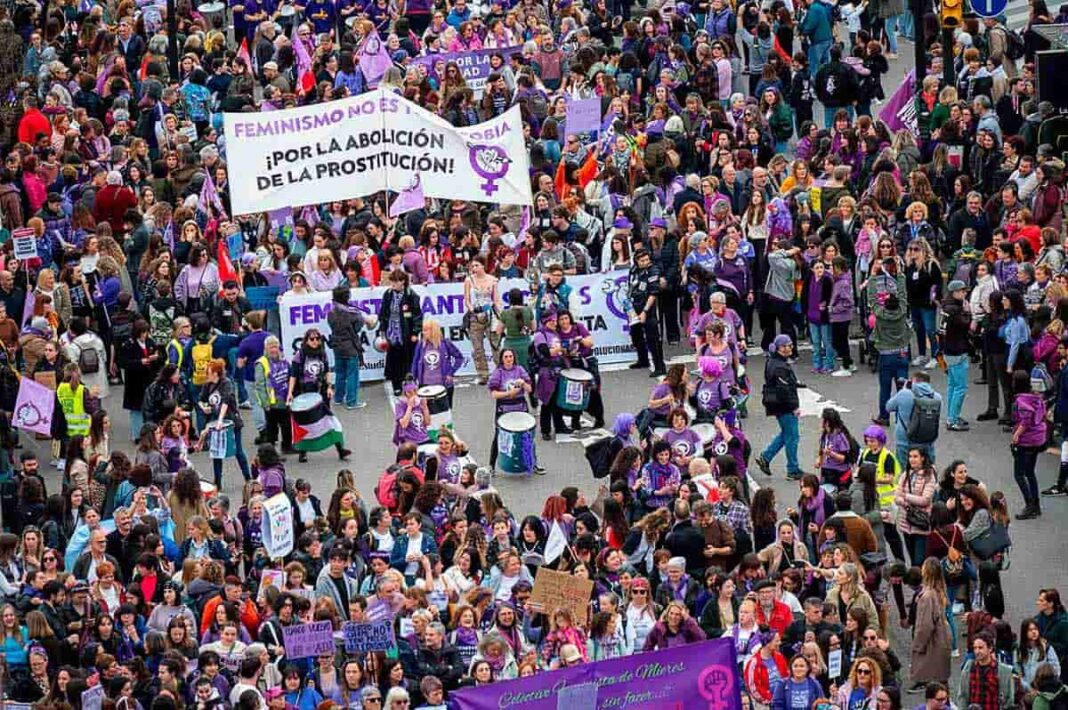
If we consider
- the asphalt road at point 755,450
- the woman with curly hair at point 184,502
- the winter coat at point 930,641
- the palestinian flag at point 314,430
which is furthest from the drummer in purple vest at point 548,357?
the winter coat at point 930,641

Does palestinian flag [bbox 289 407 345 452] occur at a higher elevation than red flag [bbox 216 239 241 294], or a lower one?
lower

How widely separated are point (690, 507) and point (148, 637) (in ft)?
15.6

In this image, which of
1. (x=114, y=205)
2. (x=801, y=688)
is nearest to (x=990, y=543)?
(x=801, y=688)

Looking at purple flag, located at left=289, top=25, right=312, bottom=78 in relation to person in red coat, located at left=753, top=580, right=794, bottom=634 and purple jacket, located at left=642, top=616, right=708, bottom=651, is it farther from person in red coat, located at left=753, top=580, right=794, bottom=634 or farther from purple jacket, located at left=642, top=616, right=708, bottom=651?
purple jacket, located at left=642, top=616, right=708, bottom=651

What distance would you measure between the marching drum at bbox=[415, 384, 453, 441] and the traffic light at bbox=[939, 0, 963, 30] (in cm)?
758

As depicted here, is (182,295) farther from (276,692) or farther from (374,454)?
(276,692)

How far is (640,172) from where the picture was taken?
111 feet

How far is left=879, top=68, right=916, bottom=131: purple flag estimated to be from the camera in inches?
1388

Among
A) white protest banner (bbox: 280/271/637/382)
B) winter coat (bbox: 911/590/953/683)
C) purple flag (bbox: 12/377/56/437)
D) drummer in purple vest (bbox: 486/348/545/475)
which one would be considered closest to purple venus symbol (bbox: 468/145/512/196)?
white protest banner (bbox: 280/271/637/382)

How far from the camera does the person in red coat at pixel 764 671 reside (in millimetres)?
22656

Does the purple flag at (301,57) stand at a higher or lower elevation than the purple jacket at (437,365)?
higher

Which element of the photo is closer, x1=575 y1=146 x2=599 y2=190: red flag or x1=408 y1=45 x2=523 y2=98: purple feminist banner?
x1=575 y1=146 x2=599 y2=190: red flag

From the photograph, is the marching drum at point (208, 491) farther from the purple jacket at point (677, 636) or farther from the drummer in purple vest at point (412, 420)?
the purple jacket at point (677, 636)

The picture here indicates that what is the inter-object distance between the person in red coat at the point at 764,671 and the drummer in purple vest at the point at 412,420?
5.98 m
